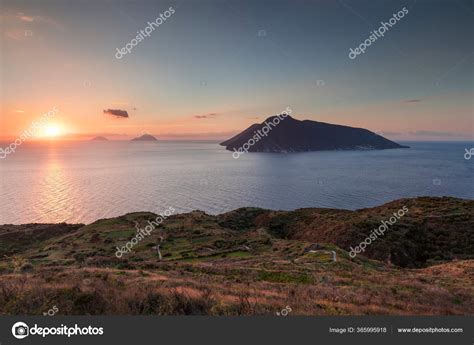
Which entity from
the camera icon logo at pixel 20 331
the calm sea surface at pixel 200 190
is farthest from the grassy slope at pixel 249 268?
the calm sea surface at pixel 200 190

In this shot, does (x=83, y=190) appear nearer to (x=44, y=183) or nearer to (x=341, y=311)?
(x=44, y=183)

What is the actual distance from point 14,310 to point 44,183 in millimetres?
131724

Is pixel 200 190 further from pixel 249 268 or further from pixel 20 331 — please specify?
pixel 20 331

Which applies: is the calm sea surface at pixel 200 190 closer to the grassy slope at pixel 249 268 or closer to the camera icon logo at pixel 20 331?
the grassy slope at pixel 249 268

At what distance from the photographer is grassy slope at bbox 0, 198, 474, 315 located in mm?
6887

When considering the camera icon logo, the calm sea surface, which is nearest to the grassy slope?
the camera icon logo

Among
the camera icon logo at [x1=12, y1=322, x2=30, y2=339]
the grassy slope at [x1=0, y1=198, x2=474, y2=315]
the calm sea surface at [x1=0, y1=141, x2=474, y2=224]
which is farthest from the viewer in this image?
the calm sea surface at [x1=0, y1=141, x2=474, y2=224]

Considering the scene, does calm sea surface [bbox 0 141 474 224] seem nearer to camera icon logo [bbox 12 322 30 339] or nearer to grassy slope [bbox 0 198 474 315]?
grassy slope [bbox 0 198 474 315]

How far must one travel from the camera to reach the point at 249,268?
16.0 m

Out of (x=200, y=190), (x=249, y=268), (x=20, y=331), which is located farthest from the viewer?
(x=200, y=190)

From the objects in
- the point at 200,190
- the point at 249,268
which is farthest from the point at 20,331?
the point at 200,190

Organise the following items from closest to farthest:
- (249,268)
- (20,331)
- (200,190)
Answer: (20,331), (249,268), (200,190)

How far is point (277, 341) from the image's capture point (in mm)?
5719

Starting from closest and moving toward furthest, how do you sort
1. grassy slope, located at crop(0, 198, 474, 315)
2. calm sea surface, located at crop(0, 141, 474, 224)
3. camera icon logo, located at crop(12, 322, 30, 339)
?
camera icon logo, located at crop(12, 322, 30, 339)
grassy slope, located at crop(0, 198, 474, 315)
calm sea surface, located at crop(0, 141, 474, 224)
